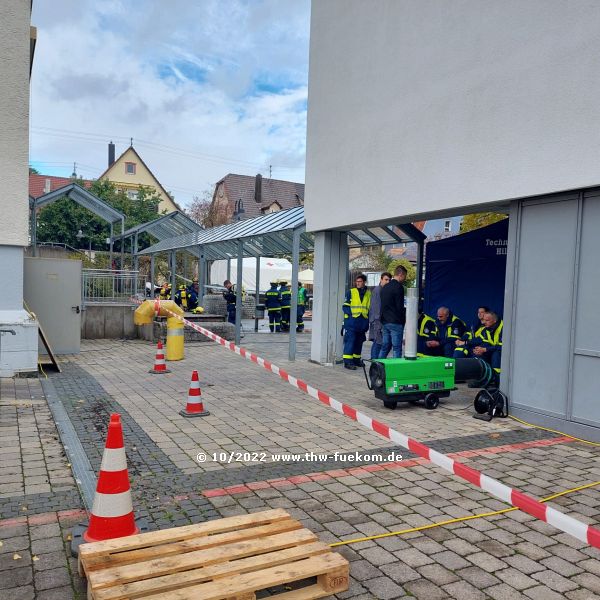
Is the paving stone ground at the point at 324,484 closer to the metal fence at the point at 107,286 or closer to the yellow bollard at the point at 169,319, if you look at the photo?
the yellow bollard at the point at 169,319

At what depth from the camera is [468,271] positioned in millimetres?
12109

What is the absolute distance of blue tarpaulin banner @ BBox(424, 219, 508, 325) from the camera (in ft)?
38.1

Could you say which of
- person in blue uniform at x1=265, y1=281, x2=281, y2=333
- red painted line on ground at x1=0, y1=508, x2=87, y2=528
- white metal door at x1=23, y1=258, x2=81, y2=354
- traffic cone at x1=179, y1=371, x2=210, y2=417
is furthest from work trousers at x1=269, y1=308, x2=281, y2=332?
red painted line on ground at x1=0, y1=508, x2=87, y2=528

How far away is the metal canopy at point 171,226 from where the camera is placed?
2114 cm

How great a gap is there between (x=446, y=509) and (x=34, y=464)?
3.81 meters

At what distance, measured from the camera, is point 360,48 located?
33.9 ft

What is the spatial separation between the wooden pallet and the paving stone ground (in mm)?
299

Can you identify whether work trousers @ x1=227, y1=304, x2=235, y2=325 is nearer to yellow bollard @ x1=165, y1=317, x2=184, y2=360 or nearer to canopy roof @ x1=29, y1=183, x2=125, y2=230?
canopy roof @ x1=29, y1=183, x2=125, y2=230

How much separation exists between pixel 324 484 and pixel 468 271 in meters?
8.11

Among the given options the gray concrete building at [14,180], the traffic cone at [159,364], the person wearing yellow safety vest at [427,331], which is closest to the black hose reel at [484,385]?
the person wearing yellow safety vest at [427,331]

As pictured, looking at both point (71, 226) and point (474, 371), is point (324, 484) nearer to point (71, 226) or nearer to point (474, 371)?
point (474, 371)

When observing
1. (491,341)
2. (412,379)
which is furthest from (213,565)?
(491,341)

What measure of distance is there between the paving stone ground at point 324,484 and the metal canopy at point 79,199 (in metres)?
10.2

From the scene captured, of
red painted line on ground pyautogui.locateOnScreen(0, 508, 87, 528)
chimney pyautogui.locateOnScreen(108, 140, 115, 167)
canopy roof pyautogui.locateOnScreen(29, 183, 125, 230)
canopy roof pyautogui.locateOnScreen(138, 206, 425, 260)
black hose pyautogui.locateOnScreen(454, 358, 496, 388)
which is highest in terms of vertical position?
chimney pyautogui.locateOnScreen(108, 140, 115, 167)
